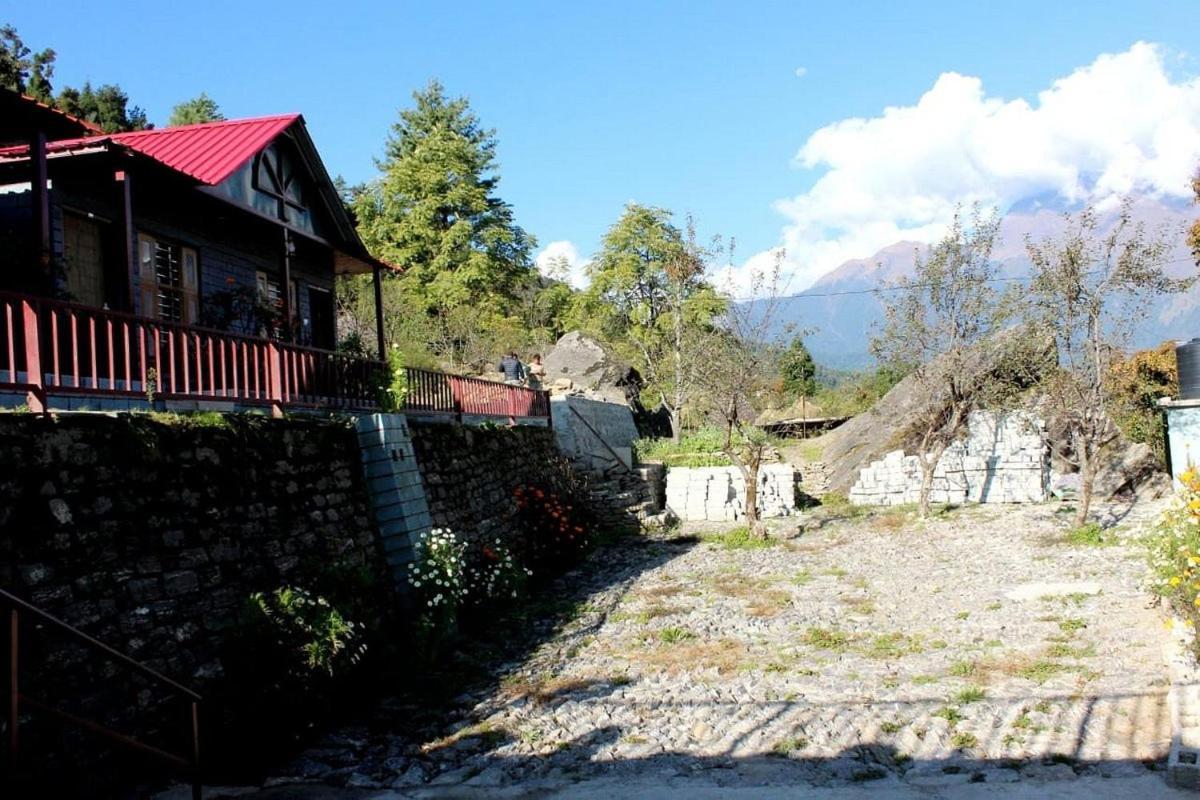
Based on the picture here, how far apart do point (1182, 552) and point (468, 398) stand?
10.2 metres

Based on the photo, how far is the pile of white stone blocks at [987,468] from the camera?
60.7 feet

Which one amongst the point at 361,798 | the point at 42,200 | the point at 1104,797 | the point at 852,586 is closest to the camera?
the point at 1104,797

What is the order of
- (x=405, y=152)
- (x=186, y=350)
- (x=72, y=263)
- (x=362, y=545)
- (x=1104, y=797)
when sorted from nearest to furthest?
(x=1104, y=797), (x=186, y=350), (x=362, y=545), (x=72, y=263), (x=405, y=152)

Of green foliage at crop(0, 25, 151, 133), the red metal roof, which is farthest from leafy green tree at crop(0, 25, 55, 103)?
the red metal roof

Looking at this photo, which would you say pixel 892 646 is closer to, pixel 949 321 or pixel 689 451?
pixel 949 321

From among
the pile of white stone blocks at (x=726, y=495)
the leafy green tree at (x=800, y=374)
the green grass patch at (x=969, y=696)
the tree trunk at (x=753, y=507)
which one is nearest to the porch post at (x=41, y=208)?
the green grass patch at (x=969, y=696)

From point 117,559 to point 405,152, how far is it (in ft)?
122

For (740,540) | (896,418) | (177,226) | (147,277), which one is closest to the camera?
(147,277)

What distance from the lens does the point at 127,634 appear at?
5.46 metres

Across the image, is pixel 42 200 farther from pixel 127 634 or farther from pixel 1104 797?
pixel 1104 797

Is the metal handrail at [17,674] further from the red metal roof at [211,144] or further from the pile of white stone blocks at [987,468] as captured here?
the pile of white stone blocks at [987,468]

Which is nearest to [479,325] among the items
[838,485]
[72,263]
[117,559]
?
[838,485]

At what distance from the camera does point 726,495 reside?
62.9 ft

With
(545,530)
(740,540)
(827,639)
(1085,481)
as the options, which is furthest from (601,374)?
(827,639)
